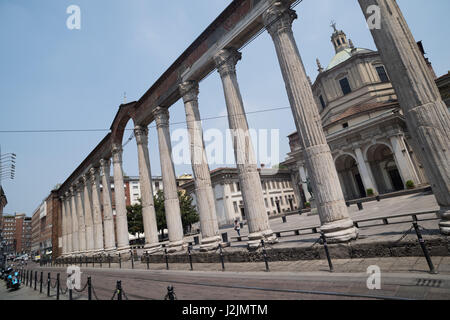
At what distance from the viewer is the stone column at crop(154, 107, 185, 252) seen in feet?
44.0

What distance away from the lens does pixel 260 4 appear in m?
9.50

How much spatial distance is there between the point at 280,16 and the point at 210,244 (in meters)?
10.0

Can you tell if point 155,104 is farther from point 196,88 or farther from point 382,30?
point 382,30

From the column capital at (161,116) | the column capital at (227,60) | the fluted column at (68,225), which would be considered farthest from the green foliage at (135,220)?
the column capital at (227,60)

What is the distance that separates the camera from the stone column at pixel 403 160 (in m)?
26.1

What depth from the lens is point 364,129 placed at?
28.7m

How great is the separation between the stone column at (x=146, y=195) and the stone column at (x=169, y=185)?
6.55 ft

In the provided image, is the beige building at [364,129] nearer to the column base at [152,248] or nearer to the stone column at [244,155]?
the column base at [152,248]

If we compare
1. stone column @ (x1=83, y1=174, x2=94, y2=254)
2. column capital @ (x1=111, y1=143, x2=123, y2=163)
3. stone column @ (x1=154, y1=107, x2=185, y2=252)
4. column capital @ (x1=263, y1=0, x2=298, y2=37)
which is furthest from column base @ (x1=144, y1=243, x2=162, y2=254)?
column capital @ (x1=263, y1=0, x2=298, y2=37)

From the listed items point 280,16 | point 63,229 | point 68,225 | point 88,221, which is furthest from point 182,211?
point 280,16

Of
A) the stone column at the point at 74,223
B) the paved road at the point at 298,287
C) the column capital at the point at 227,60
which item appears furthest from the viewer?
the stone column at the point at 74,223

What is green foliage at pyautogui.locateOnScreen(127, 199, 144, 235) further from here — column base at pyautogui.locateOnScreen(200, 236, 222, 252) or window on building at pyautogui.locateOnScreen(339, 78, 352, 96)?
window on building at pyautogui.locateOnScreen(339, 78, 352, 96)

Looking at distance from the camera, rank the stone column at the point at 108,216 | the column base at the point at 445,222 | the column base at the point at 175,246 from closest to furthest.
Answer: the column base at the point at 445,222 < the column base at the point at 175,246 < the stone column at the point at 108,216

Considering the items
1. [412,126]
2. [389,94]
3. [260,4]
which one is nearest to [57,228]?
[260,4]
